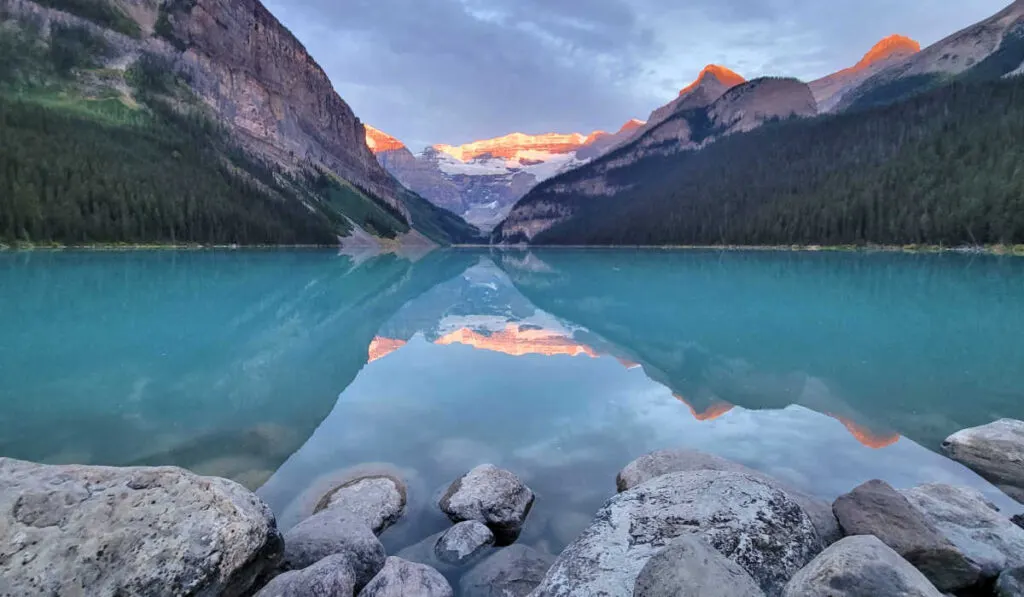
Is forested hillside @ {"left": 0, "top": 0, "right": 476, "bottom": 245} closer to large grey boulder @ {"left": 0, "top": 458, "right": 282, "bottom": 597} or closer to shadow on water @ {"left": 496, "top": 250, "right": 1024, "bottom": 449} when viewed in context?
shadow on water @ {"left": 496, "top": 250, "right": 1024, "bottom": 449}

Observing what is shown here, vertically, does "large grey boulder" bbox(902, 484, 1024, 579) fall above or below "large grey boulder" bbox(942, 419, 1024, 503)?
above

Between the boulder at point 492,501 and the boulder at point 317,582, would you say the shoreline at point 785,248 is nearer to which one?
the boulder at point 492,501

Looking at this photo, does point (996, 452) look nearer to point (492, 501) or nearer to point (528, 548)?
point (528, 548)

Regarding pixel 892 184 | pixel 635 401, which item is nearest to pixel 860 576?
pixel 635 401

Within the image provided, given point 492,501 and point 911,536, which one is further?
point 492,501

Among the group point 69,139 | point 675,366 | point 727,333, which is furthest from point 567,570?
point 69,139

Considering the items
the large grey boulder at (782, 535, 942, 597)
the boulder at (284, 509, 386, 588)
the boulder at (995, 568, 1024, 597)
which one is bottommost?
the boulder at (284, 509, 386, 588)

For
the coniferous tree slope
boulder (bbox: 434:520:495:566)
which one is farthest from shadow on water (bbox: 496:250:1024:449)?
the coniferous tree slope
